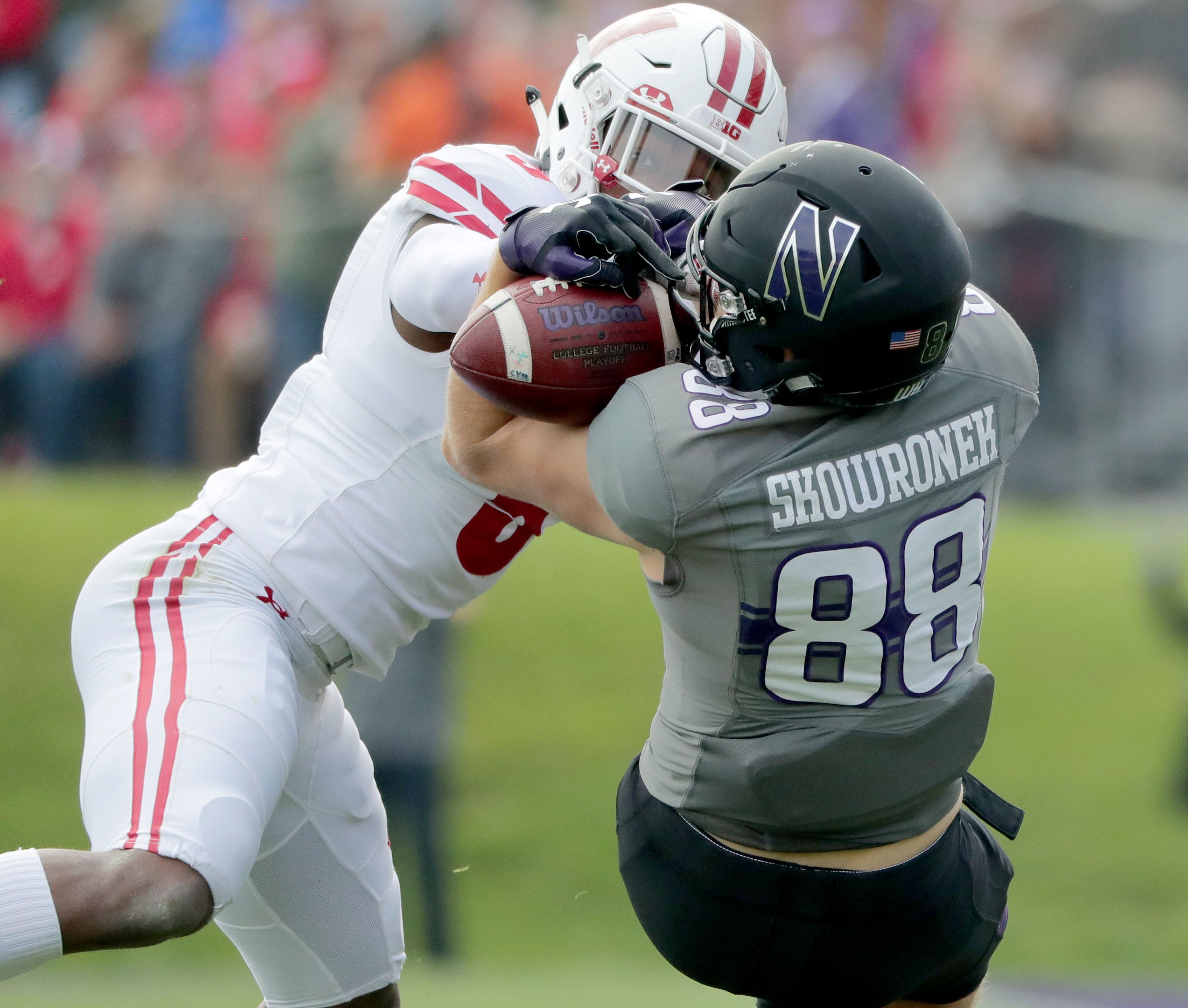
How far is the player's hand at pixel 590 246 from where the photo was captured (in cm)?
219

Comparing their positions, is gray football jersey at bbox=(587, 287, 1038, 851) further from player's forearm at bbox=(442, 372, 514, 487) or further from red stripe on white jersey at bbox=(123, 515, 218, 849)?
red stripe on white jersey at bbox=(123, 515, 218, 849)

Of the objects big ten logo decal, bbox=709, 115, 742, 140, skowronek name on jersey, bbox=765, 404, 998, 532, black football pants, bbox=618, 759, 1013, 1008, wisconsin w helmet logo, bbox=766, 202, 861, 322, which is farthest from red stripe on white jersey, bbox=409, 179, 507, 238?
black football pants, bbox=618, 759, 1013, 1008

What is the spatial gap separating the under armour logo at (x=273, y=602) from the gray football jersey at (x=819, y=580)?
730mm

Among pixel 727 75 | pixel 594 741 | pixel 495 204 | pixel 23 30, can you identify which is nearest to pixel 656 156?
pixel 727 75

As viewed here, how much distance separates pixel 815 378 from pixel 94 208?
21.6 feet

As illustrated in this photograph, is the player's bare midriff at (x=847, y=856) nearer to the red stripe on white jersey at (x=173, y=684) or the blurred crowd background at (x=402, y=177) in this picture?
the red stripe on white jersey at (x=173, y=684)

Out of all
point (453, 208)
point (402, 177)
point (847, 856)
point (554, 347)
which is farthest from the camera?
point (402, 177)

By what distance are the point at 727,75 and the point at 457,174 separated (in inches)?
23.9

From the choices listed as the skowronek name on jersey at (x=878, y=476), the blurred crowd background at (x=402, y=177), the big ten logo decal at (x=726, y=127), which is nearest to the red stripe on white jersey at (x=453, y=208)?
the big ten logo decal at (x=726, y=127)

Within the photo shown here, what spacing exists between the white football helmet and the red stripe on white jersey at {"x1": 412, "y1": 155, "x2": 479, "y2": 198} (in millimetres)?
258

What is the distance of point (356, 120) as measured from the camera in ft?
25.7

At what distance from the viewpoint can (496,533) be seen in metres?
2.76

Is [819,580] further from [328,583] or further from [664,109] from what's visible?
[664,109]

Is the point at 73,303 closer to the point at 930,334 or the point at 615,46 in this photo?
the point at 615,46
